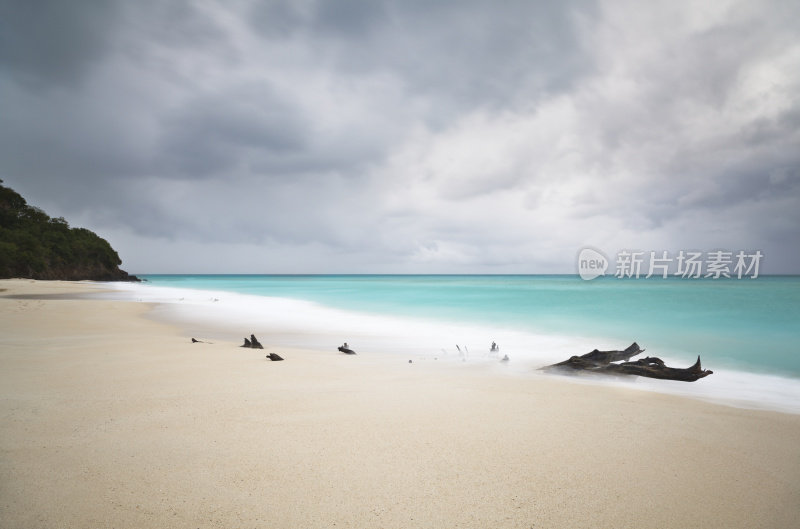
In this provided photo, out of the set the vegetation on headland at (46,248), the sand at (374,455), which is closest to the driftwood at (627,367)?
the sand at (374,455)

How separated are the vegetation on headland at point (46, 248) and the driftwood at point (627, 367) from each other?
186 ft

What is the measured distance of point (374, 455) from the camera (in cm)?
251

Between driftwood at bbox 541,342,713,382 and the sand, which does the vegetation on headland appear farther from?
driftwood at bbox 541,342,713,382

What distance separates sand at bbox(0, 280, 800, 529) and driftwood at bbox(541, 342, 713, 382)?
3.79ft

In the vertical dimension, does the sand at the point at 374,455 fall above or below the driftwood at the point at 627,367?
below

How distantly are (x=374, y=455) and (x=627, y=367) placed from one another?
4.97m

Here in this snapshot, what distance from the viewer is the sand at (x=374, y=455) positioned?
1.93 meters

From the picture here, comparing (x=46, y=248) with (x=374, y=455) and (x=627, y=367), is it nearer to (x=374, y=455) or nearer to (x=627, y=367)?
(x=374, y=455)

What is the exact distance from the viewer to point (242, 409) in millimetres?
3363

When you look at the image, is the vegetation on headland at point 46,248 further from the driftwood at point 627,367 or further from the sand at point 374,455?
the driftwood at point 627,367

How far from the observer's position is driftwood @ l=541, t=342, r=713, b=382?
215 inches

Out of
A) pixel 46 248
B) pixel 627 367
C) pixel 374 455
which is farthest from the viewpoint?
pixel 46 248

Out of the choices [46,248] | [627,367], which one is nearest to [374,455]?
[627,367]

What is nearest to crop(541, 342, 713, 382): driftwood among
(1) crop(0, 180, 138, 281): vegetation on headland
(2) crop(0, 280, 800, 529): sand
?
(2) crop(0, 280, 800, 529): sand
